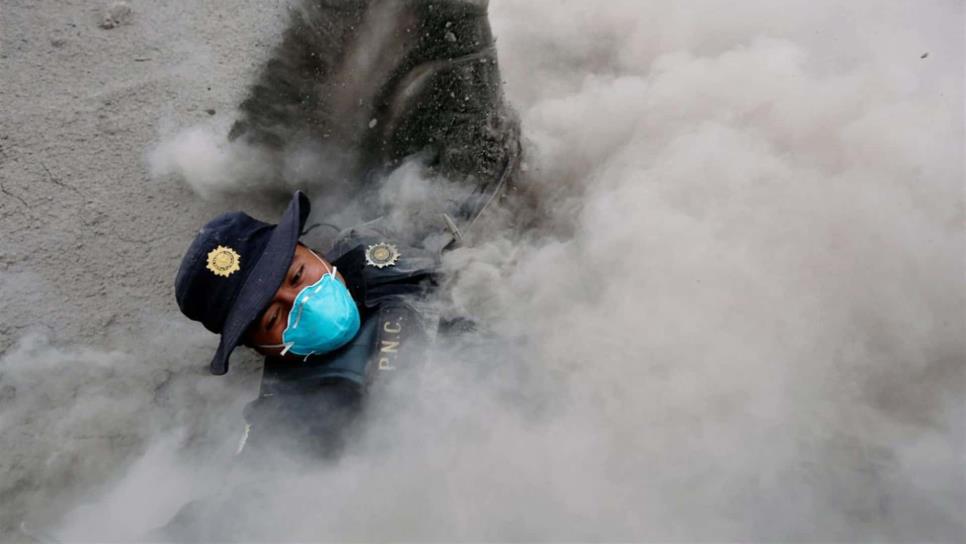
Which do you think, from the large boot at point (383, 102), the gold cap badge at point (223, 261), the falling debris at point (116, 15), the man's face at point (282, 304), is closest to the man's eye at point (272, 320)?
the man's face at point (282, 304)

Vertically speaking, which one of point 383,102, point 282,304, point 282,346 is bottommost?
point 282,346

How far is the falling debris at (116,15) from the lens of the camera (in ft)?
9.53

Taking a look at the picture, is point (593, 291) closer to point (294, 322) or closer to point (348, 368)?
point (348, 368)

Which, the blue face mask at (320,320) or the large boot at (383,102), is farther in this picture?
the large boot at (383,102)

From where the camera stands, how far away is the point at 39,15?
9.53 ft

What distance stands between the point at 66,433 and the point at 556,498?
1.69 meters

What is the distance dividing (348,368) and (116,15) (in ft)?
6.07

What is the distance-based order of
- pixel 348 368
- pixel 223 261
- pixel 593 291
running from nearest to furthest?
1. pixel 223 261
2. pixel 348 368
3. pixel 593 291

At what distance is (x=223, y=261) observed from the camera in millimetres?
2160

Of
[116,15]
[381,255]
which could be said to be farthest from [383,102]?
[116,15]

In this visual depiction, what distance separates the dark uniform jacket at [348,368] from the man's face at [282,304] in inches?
5.5

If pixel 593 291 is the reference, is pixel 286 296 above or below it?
below

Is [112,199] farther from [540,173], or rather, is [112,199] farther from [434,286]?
[540,173]

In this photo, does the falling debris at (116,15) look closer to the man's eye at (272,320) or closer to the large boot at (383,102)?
the large boot at (383,102)
